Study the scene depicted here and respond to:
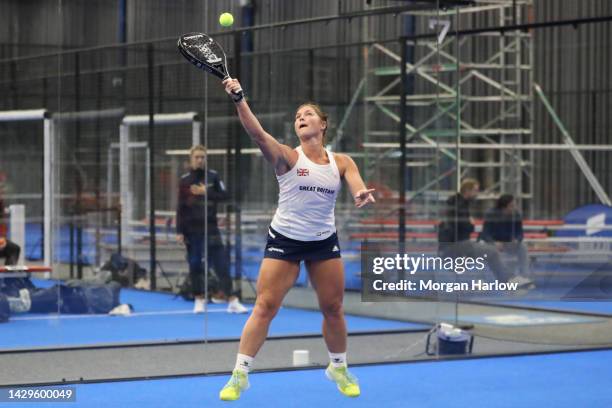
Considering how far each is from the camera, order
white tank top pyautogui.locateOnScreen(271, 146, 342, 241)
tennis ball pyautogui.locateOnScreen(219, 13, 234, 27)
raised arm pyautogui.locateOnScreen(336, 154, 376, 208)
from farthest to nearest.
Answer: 1. tennis ball pyautogui.locateOnScreen(219, 13, 234, 27)
2. white tank top pyautogui.locateOnScreen(271, 146, 342, 241)
3. raised arm pyautogui.locateOnScreen(336, 154, 376, 208)

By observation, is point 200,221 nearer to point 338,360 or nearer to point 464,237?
point 464,237

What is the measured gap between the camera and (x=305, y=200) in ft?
23.8

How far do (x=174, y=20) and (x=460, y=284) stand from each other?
3.19 m

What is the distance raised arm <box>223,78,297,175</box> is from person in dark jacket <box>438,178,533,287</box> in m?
3.55

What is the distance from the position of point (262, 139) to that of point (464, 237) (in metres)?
6.33

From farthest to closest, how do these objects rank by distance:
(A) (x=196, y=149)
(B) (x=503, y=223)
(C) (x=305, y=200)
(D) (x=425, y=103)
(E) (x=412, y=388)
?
(B) (x=503, y=223)
(D) (x=425, y=103)
(A) (x=196, y=149)
(E) (x=412, y=388)
(C) (x=305, y=200)

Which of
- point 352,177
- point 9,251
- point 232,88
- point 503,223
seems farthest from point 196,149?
point 503,223

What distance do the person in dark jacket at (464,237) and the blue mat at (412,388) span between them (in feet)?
3.93

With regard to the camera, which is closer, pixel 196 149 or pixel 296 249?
pixel 296 249

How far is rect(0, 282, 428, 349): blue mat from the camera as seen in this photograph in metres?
9.62

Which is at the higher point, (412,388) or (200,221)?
(200,221)

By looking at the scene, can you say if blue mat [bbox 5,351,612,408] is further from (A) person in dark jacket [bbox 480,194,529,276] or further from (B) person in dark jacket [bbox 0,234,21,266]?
(A) person in dark jacket [bbox 480,194,529,276]

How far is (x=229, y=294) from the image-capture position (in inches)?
428

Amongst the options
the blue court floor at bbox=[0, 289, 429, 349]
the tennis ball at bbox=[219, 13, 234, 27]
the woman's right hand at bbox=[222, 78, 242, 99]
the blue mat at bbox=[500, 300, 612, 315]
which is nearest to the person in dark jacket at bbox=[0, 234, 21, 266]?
the blue court floor at bbox=[0, 289, 429, 349]
